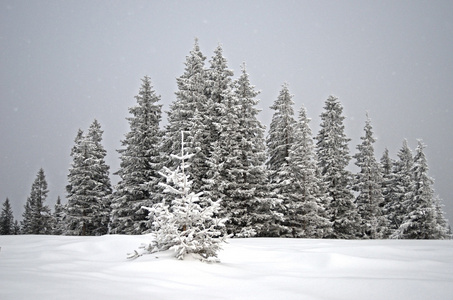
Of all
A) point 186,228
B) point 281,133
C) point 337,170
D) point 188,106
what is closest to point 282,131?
point 281,133

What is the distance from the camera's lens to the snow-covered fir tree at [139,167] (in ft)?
74.5

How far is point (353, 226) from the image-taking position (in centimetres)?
2566

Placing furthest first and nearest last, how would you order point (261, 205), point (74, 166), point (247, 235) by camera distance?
point (74, 166) < point (261, 205) < point (247, 235)

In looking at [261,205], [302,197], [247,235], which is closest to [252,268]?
[247,235]

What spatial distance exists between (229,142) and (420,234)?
15835 mm

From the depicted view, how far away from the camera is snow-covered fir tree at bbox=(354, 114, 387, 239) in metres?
26.7

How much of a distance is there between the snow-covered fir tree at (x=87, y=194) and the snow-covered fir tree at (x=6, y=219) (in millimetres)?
25067

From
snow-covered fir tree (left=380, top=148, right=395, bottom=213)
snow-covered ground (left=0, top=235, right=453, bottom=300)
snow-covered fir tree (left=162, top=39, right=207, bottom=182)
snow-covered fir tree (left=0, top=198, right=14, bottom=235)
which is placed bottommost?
snow-covered fir tree (left=0, top=198, right=14, bottom=235)

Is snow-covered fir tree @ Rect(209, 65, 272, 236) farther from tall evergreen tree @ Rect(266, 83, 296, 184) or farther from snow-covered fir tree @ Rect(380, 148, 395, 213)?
snow-covered fir tree @ Rect(380, 148, 395, 213)

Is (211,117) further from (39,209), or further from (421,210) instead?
(39,209)

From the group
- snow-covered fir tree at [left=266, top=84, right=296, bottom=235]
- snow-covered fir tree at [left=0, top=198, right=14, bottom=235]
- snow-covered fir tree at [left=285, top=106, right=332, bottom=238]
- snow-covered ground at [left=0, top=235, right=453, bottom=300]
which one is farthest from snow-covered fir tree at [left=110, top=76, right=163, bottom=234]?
snow-covered fir tree at [left=0, top=198, right=14, bottom=235]

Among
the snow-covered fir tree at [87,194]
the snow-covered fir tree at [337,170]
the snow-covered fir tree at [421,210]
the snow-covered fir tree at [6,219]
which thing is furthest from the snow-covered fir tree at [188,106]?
the snow-covered fir tree at [6,219]

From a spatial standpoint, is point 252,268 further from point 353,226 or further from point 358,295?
point 353,226

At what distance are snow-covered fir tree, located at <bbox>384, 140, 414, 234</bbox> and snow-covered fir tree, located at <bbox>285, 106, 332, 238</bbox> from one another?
985 cm
